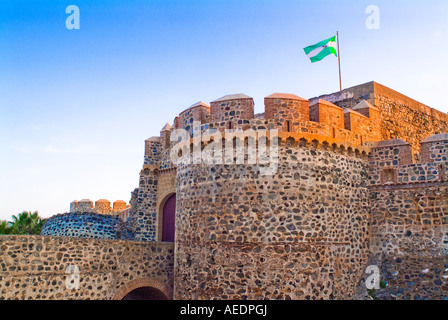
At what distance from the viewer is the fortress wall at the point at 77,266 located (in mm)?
9773

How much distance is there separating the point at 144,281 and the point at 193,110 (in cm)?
542

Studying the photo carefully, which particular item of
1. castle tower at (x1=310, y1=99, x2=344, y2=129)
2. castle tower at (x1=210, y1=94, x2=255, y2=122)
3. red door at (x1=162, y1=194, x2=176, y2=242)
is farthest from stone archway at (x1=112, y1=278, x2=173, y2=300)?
castle tower at (x1=310, y1=99, x2=344, y2=129)

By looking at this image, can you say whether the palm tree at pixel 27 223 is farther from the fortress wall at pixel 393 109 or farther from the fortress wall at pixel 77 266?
the fortress wall at pixel 393 109

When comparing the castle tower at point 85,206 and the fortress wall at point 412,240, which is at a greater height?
the castle tower at point 85,206

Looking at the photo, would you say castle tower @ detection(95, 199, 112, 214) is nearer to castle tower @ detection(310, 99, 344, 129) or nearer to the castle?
the castle

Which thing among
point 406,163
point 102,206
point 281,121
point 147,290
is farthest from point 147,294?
point 102,206

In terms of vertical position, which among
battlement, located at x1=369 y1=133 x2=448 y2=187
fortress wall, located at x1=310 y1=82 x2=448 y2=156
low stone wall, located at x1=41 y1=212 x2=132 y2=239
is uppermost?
fortress wall, located at x1=310 y1=82 x2=448 y2=156

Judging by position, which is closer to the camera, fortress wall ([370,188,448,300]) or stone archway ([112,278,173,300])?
fortress wall ([370,188,448,300])

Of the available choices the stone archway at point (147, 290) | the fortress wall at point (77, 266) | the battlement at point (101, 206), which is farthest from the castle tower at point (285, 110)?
the battlement at point (101, 206)

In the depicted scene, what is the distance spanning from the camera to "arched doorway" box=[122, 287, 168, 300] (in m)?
12.4

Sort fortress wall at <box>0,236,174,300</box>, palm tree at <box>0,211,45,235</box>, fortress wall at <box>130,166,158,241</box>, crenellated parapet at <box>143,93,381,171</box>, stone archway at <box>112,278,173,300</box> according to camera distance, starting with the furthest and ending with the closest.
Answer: palm tree at <box>0,211,45,235</box>
fortress wall at <box>130,166,158,241</box>
stone archway at <box>112,278,173,300</box>
crenellated parapet at <box>143,93,381,171</box>
fortress wall at <box>0,236,174,300</box>

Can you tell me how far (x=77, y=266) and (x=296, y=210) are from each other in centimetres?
618

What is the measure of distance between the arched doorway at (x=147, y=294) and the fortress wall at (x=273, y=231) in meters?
1.48

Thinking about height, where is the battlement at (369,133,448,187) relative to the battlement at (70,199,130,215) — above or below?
above
